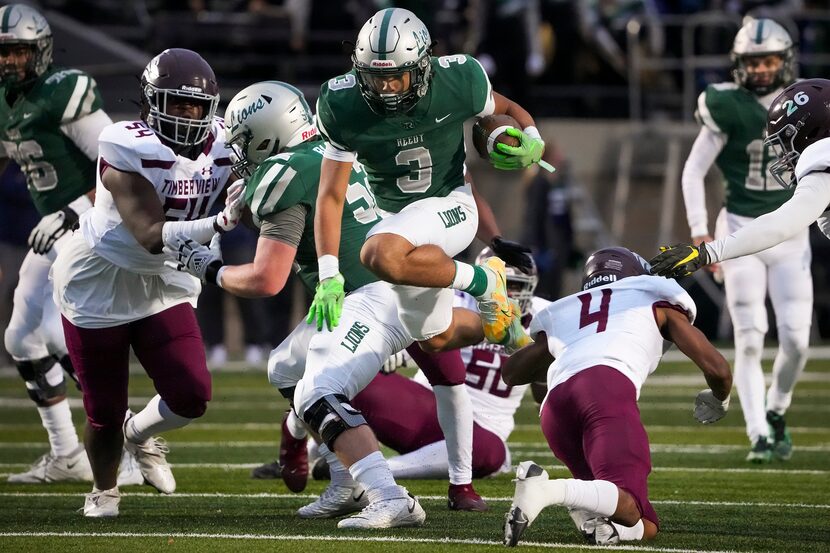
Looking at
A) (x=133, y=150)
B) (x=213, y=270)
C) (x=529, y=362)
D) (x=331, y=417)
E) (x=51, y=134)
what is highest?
(x=133, y=150)

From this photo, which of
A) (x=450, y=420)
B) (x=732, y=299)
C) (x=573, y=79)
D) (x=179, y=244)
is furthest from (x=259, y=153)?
(x=573, y=79)

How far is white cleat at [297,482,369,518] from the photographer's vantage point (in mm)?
5227

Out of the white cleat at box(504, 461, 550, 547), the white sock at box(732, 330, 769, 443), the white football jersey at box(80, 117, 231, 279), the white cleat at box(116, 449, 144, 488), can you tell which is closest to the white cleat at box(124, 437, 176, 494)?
the white cleat at box(116, 449, 144, 488)

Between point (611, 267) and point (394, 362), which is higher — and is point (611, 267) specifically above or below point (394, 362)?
above

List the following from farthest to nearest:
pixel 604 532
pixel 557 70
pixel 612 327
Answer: pixel 557 70
pixel 612 327
pixel 604 532

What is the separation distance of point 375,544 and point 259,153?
5.32ft

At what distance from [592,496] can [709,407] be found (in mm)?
777

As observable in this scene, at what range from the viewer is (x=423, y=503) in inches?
221

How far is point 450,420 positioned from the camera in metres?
5.55

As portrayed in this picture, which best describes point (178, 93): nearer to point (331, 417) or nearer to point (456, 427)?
point (331, 417)

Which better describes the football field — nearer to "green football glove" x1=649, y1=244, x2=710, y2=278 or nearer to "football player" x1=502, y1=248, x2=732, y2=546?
"football player" x1=502, y1=248, x2=732, y2=546

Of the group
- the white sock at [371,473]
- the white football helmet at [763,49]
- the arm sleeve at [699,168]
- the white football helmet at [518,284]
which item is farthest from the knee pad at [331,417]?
the white football helmet at [763,49]

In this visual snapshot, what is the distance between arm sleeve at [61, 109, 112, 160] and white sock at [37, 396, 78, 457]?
118cm

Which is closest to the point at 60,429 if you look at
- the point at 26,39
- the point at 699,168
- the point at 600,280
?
the point at 26,39
